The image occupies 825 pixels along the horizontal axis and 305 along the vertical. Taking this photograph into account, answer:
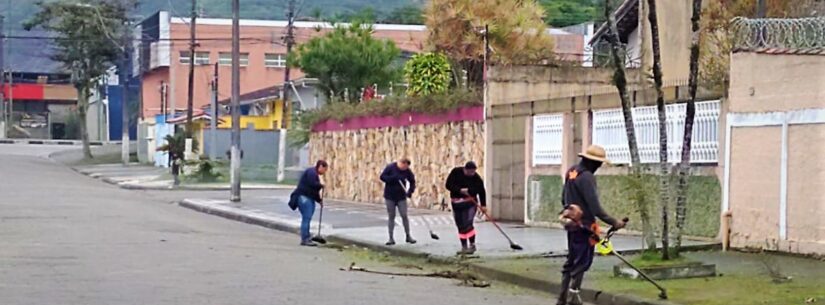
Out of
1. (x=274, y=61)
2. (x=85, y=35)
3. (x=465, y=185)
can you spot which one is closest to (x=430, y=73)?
(x=465, y=185)

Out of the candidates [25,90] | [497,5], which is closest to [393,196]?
[497,5]

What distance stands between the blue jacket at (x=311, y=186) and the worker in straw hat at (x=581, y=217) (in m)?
10.6

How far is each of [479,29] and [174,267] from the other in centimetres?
1876

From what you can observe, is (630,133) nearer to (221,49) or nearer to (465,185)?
(465,185)

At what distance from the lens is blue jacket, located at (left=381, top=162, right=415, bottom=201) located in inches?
870

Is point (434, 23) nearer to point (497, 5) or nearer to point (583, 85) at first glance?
point (497, 5)

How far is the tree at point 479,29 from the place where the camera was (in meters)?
34.1

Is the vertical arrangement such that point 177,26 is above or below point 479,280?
above

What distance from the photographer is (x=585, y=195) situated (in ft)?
41.9

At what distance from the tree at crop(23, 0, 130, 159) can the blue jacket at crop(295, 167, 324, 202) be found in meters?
54.9

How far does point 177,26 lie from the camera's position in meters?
84.0

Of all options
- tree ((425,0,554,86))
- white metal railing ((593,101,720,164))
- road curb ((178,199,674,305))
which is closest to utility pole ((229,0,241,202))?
road curb ((178,199,674,305))

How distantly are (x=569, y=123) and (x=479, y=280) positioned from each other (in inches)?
305

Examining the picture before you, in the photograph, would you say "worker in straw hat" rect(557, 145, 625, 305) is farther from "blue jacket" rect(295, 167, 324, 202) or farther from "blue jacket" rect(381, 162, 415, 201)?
"blue jacket" rect(295, 167, 324, 202)
